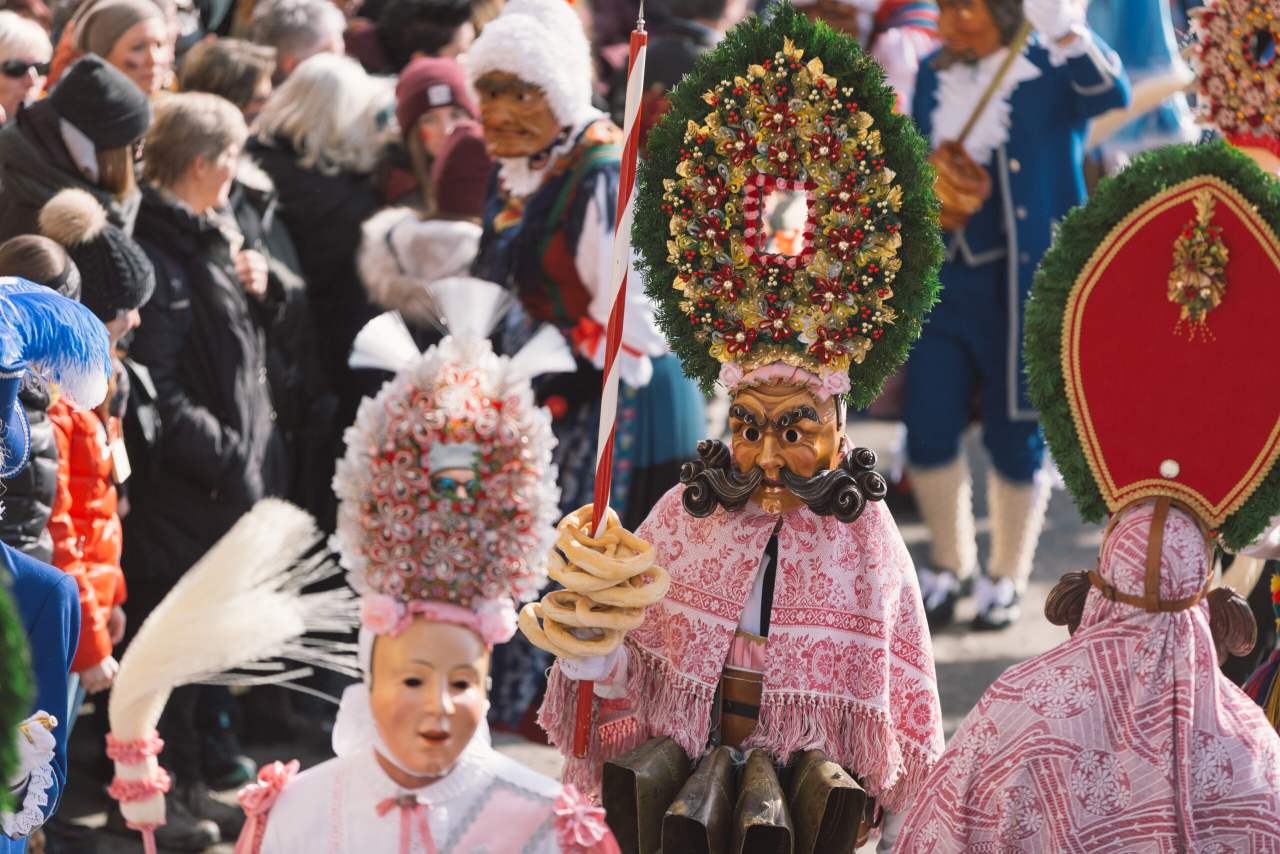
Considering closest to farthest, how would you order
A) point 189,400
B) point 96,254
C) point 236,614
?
point 236,614
point 96,254
point 189,400

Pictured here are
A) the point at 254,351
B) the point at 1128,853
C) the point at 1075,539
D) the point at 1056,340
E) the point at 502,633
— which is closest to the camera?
the point at 502,633

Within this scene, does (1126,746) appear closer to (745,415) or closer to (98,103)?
(745,415)

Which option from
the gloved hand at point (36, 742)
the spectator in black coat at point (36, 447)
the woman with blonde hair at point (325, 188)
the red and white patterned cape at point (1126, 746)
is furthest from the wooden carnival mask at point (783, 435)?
the woman with blonde hair at point (325, 188)

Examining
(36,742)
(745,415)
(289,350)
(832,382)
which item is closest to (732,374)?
(745,415)

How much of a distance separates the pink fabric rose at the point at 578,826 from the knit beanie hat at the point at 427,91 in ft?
14.0

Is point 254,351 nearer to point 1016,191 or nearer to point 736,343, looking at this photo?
point 736,343

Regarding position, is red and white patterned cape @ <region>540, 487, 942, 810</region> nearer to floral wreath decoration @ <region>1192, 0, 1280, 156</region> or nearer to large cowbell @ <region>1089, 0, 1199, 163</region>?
floral wreath decoration @ <region>1192, 0, 1280, 156</region>

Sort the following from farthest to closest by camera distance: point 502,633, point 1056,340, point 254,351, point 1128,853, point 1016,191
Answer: point 1016,191, point 254,351, point 1056,340, point 1128,853, point 502,633

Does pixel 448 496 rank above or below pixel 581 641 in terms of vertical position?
above

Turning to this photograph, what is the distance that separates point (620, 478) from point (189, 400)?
1369mm

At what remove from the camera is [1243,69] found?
16.5 feet

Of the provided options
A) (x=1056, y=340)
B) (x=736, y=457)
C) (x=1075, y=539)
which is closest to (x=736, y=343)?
(x=736, y=457)

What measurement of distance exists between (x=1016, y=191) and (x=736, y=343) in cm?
359

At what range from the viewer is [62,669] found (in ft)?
13.9
